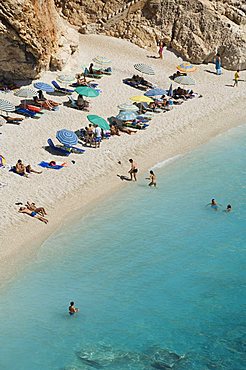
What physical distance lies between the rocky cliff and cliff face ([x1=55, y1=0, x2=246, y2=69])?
20.8ft

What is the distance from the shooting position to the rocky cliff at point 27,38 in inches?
1089

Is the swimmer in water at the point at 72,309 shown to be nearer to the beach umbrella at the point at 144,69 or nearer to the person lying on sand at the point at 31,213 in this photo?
the person lying on sand at the point at 31,213

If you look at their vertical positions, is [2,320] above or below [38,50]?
below

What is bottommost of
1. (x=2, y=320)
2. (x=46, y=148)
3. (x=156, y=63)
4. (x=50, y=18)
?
(x=2, y=320)

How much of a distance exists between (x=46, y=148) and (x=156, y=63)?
14006 mm

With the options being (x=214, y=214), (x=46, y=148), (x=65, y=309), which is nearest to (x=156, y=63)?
(x=46, y=148)

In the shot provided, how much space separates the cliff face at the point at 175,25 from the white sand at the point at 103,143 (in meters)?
0.86

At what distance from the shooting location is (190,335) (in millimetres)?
16250

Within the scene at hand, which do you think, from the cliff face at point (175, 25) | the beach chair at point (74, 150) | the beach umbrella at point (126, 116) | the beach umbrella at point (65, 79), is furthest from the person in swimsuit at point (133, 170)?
the cliff face at point (175, 25)

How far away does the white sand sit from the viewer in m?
20.5

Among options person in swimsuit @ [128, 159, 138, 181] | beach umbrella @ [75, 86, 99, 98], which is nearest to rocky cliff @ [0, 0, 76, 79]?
beach umbrella @ [75, 86, 99, 98]

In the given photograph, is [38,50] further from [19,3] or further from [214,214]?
[214,214]

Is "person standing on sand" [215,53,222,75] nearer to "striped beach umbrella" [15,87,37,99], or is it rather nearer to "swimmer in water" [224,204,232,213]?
"striped beach umbrella" [15,87,37,99]

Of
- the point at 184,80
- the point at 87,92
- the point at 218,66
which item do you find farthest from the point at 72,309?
the point at 218,66
